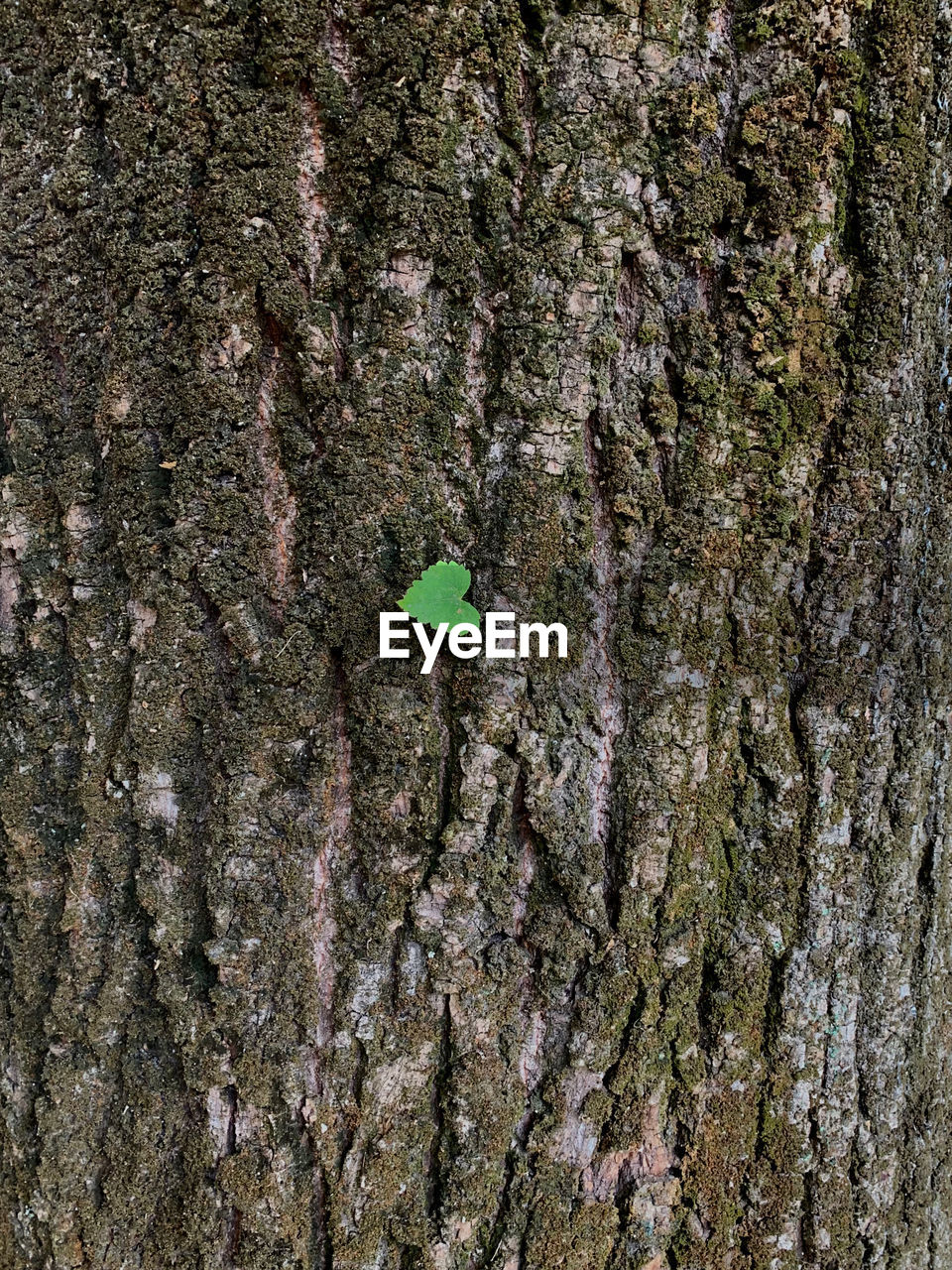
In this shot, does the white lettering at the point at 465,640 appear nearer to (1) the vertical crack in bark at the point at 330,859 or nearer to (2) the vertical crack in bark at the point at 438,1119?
(1) the vertical crack in bark at the point at 330,859

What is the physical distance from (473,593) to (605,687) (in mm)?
273

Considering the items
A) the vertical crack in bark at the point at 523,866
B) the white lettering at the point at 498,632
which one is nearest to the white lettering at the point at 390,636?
the white lettering at the point at 498,632

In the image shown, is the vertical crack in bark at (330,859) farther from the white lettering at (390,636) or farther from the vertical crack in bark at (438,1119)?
the vertical crack in bark at (438,1119)

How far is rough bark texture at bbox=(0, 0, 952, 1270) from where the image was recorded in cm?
127

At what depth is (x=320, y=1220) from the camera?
1331 mm

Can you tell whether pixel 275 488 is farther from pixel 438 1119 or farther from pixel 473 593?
pixel 438 1119

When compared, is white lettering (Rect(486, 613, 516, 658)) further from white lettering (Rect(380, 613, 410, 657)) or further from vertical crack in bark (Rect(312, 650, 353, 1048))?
vertical crack in bark (Rect(312, 650, 353, 1048))

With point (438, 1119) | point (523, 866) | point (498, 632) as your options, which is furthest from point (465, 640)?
point (438, 1119)

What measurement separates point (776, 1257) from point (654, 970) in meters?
0.58

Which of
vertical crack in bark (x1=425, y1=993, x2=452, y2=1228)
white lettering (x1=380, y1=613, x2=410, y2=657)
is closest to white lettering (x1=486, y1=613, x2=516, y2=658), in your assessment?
white lettering (x1=380, y1=613, x2=410, y2=657)

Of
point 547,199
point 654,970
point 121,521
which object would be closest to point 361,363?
point 547,199

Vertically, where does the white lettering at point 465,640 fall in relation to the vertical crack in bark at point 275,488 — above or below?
below

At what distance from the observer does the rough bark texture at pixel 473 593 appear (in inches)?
50.1

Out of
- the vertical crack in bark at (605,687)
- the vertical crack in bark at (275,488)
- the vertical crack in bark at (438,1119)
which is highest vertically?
the vertical crack in bark at (275,488)
